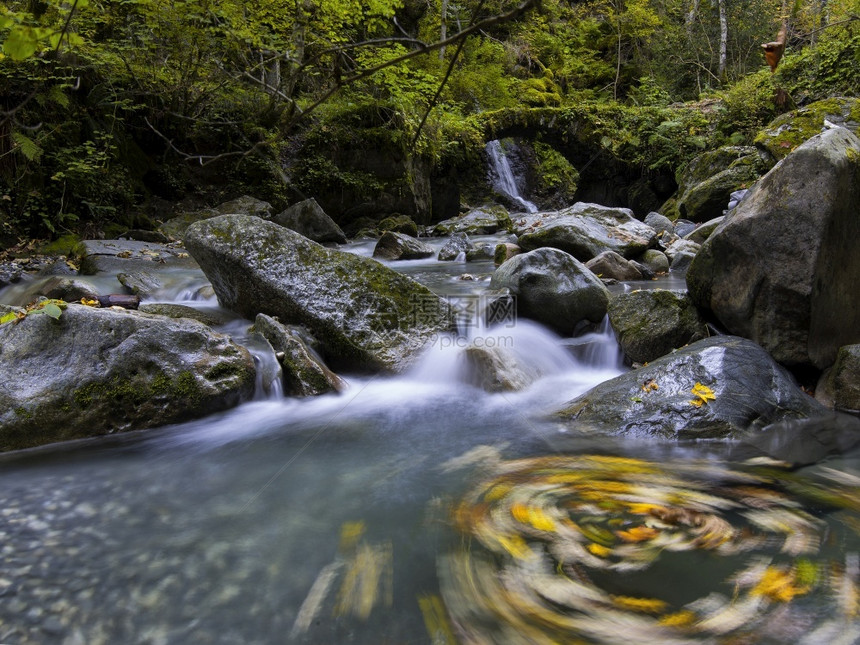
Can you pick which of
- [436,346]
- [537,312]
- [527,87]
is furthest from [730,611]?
[527,87]

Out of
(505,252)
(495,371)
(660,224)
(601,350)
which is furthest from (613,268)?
(660,224)

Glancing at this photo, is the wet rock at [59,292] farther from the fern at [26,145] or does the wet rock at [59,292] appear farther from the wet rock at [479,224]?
the wet rock at [479,224]

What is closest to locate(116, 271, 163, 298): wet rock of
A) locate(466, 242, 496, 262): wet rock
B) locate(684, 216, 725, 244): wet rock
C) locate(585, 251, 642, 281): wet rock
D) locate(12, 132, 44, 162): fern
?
locate(12, 132, 44, 162): fern

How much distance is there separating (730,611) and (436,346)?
342cm

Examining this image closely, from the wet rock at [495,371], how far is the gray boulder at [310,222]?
715 centimetres

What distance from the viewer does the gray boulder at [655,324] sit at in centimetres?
452

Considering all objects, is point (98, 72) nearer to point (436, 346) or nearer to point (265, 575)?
point (436, 346)

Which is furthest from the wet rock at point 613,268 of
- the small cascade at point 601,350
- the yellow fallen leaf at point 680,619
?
the yellow fallen leaf at point 680,619

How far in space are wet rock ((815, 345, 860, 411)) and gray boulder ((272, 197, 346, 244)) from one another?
9178 mm

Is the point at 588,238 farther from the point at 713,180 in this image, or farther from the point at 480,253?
the point at 713,180

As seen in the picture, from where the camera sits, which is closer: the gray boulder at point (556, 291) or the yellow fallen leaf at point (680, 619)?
the yellow fallen leaf at point (680, 619)

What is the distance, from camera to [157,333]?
3.72 meters

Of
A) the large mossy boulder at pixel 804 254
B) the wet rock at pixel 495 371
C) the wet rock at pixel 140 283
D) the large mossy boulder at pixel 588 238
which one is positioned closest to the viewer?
the large mossy boulder at pixel 804 254

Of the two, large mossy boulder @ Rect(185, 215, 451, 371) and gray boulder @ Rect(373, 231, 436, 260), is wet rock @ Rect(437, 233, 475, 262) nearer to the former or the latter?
gray boulder @ Rect(373, 231, 436, 260)
